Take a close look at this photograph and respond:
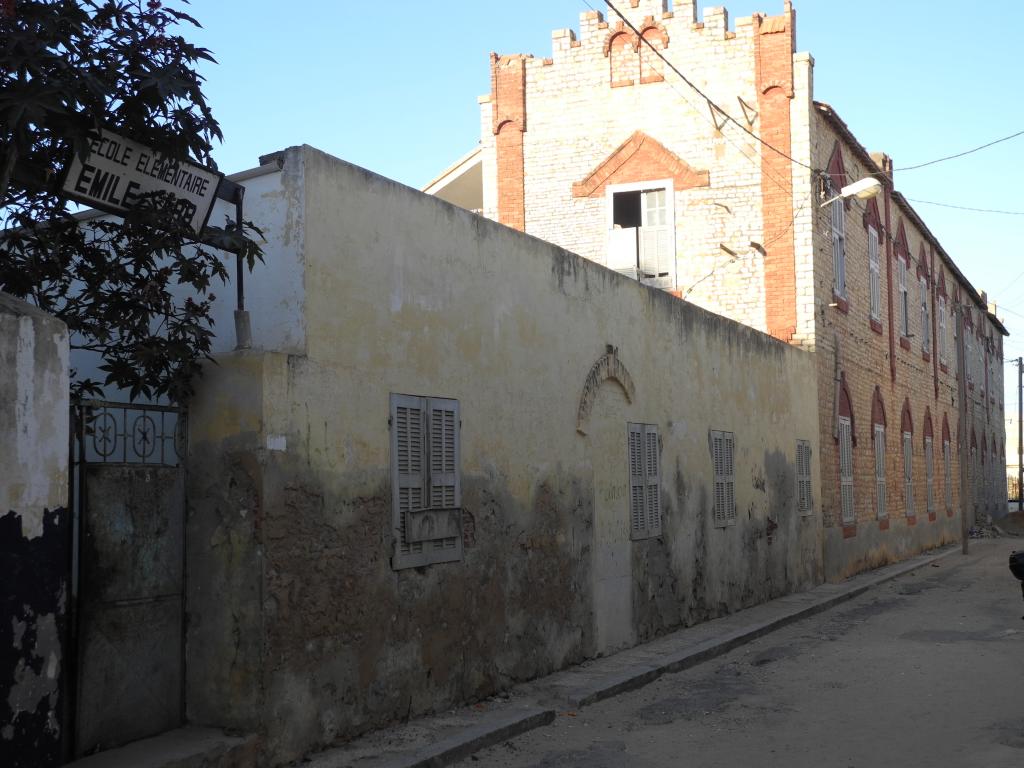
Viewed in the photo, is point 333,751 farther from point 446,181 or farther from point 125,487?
point 446,181

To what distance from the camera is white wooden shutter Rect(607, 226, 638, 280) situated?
19.2 meters

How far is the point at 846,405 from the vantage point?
20.4 metres

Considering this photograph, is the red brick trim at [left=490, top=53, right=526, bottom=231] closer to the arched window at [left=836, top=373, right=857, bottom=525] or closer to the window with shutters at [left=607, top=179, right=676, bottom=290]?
the window with shutters at [left=607, top=179, right=676, bottom=290]

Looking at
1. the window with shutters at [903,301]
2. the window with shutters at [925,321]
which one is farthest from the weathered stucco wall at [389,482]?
the window with shutters at [925,321]

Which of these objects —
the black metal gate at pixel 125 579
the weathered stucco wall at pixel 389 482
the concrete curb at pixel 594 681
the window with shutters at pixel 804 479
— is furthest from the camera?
the window with shutters at pixel 804 479

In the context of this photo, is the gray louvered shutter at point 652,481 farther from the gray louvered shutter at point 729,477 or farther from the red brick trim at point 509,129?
the red brick trim at point 509,129

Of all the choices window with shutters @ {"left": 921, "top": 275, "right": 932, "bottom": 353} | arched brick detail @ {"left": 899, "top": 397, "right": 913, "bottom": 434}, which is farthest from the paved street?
window with shutters @ {"left": 921, "top": 275, "right": 932, "bottom": 353}

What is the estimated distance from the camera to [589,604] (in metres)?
10.2

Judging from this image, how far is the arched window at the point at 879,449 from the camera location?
73.6 ft

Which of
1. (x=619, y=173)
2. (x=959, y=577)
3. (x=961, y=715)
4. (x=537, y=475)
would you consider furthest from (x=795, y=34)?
(x=961, y=715)

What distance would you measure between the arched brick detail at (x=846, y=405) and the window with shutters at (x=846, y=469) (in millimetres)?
79

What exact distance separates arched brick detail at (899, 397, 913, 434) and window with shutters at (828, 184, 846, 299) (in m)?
6.33

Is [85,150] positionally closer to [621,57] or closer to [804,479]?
[804,479]

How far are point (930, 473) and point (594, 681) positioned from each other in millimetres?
21844
